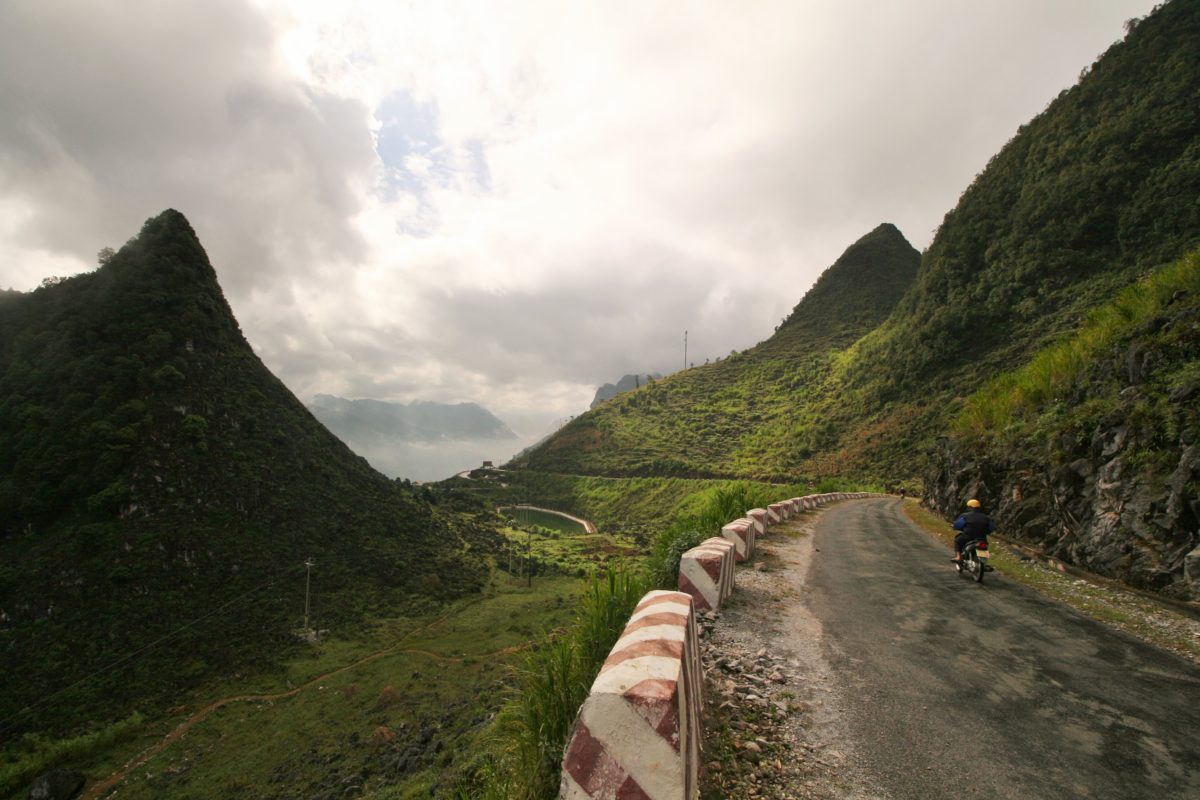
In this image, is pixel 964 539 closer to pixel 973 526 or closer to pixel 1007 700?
pixel 973 526

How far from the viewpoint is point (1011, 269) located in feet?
230

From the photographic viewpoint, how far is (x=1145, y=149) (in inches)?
2378

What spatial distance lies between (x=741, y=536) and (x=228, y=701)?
120 ft

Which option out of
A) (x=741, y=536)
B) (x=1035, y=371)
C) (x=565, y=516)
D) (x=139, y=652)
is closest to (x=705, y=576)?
(x=741, y=536)

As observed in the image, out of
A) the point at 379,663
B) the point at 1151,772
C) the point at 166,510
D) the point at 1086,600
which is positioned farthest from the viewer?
the point at 166,510

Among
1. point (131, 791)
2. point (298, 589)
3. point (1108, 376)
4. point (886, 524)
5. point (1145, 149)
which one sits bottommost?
point (131, 791)

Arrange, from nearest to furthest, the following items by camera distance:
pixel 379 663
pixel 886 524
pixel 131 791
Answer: pixel 886 524 < pixel 131 791 < pixel 379 663

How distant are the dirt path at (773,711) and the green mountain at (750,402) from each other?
240 ft

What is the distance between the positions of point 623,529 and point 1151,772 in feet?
268

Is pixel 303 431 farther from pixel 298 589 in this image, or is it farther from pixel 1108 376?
pixel 1108 376

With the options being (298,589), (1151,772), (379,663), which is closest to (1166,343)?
(1151,772)

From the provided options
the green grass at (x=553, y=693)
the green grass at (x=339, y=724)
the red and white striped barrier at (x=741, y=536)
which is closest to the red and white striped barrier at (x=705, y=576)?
the green grass at (x=553, y=693)

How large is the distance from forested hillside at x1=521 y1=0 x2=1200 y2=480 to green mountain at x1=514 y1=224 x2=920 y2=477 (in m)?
0.76

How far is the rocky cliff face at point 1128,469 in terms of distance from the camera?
848cm
